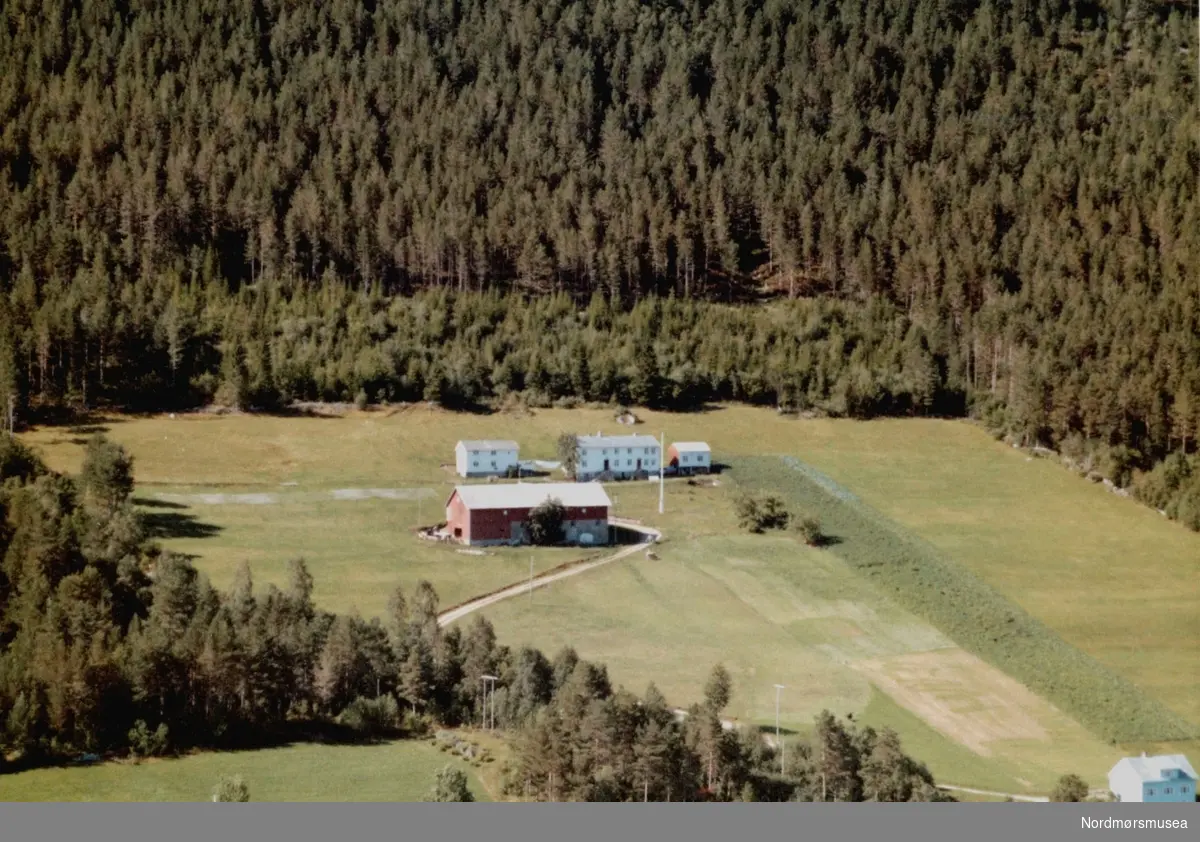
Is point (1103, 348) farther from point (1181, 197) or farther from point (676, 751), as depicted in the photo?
point (676, 751)

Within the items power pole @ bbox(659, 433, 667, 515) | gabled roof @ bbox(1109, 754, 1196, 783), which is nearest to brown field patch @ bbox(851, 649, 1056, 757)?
gabled roof @ bbox(1109, 754, 1196, 783)

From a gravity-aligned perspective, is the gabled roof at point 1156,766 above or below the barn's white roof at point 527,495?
below

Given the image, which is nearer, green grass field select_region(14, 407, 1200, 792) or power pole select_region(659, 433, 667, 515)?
green grass field select_region(14, 407, 1200, 792)

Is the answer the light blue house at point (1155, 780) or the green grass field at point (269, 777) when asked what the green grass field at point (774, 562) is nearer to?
the light blue house at point (1155, 780)

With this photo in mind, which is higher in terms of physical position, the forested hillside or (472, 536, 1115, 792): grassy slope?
the forested hillside

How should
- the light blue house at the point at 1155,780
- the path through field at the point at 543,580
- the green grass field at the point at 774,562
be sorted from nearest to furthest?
the light blue house at the point at 1155,780
the green grass field at the point at 774,562
the path through field at the point at 543,580

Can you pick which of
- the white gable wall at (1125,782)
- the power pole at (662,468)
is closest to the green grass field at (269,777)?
the white gable wall at (1125,782)

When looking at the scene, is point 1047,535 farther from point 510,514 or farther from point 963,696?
point 510,514

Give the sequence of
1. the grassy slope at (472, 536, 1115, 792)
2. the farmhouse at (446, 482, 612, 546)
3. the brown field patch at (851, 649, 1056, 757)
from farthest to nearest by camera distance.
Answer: the farmhouse at (446, 482, 612, 546)
the brown field patch at (851, 649, 1056, 757)
the grassy slope at (472, 536, 1115, 792)

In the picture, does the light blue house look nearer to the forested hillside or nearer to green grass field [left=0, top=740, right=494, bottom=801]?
green grass field [left=0, top=740, right=494, bottom=801]
